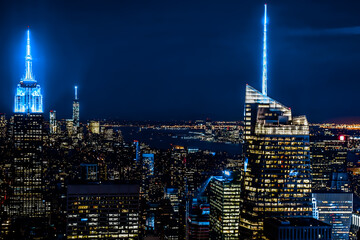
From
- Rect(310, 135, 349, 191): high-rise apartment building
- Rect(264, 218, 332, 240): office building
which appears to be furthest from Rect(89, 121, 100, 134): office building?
Rect(264, 218, 332, 240): office building

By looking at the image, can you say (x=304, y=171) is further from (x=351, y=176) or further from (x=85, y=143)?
(x=85, y=143)

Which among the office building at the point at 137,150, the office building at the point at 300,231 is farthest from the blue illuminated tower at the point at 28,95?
the office building at the point at 300,231

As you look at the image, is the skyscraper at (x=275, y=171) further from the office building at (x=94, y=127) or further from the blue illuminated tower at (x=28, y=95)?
the office building at (x=94, y=127)

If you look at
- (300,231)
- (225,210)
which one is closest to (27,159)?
(225,210)

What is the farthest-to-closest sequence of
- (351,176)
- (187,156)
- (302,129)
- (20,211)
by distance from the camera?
(187,156)
(20,211)
(351,176)
(302,129)

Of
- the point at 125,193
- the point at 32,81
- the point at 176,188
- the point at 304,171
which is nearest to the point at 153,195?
the point at 176,188

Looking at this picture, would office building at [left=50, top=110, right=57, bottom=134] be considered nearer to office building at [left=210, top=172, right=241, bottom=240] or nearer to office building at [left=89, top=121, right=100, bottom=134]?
office building at [left=89, top=121, right=100, bottom=134]
